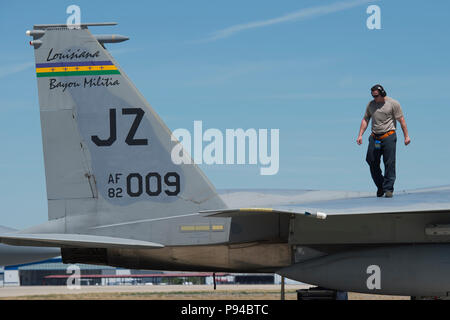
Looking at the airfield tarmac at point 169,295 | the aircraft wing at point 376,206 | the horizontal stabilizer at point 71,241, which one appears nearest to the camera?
the aircraft wing at point 376,206

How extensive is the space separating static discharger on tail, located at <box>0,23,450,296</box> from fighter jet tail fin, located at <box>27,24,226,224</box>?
0.05 ft

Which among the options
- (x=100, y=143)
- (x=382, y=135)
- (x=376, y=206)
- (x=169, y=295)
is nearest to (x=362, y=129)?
(x=382, y=135)

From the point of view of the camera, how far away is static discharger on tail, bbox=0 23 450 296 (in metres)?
8.87

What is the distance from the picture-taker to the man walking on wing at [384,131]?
8906 mm

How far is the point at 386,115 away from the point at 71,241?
15.6 feet

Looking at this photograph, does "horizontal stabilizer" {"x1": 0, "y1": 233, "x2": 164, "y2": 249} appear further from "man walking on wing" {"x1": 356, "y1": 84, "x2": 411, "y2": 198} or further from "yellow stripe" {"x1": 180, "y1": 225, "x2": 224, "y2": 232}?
"man walking on wing" {"x1": 356, "y1": 84, "x2": 411, "y2": 198}

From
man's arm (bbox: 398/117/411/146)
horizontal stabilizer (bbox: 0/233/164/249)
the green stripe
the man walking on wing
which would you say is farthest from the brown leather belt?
the green stripe

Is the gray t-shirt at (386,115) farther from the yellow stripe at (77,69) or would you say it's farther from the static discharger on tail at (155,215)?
the yellow stripe at (77,69)

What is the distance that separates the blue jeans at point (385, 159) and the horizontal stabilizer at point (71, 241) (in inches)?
129

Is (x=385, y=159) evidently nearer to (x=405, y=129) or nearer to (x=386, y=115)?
(x=405, y=129)

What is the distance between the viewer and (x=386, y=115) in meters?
8.95

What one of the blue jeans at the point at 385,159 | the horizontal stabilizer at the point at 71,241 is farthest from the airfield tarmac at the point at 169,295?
the horizontal stabilizer at the point at 71,241
